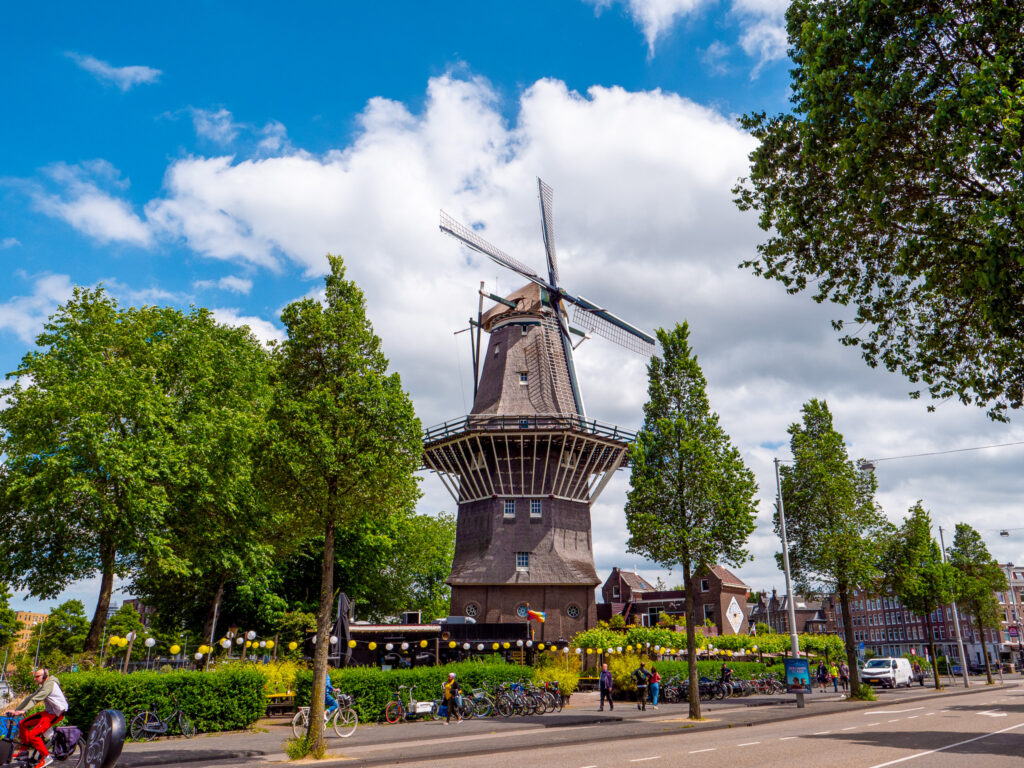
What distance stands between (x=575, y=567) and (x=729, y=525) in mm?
17988

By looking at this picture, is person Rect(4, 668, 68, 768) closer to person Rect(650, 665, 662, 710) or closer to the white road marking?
the white road marking

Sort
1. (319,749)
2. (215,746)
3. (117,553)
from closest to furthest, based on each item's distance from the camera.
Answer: (319,749), (215,746), (117,553)

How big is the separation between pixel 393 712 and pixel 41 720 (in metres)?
12.7

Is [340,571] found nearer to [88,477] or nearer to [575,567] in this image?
[575,567]

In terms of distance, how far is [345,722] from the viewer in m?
18.7

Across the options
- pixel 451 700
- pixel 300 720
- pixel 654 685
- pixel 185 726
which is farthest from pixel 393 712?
pixel 654 685

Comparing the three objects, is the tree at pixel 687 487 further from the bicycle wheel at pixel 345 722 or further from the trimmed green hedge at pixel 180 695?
the trimmed green hedge at pixel 180 695

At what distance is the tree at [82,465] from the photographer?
2369 cm

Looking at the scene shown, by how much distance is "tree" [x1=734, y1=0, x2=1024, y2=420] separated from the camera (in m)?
10.1

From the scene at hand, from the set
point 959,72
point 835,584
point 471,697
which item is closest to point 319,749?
point 471,697

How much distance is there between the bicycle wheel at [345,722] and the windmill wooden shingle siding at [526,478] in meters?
20.5

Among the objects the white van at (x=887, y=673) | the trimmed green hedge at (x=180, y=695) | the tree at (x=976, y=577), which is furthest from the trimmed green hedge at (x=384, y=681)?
the tree at (x=976, y=577)

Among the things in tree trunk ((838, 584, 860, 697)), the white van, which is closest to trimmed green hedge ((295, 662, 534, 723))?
tree trunk ((838, 584, 860, 697))

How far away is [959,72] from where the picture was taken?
448 inches
